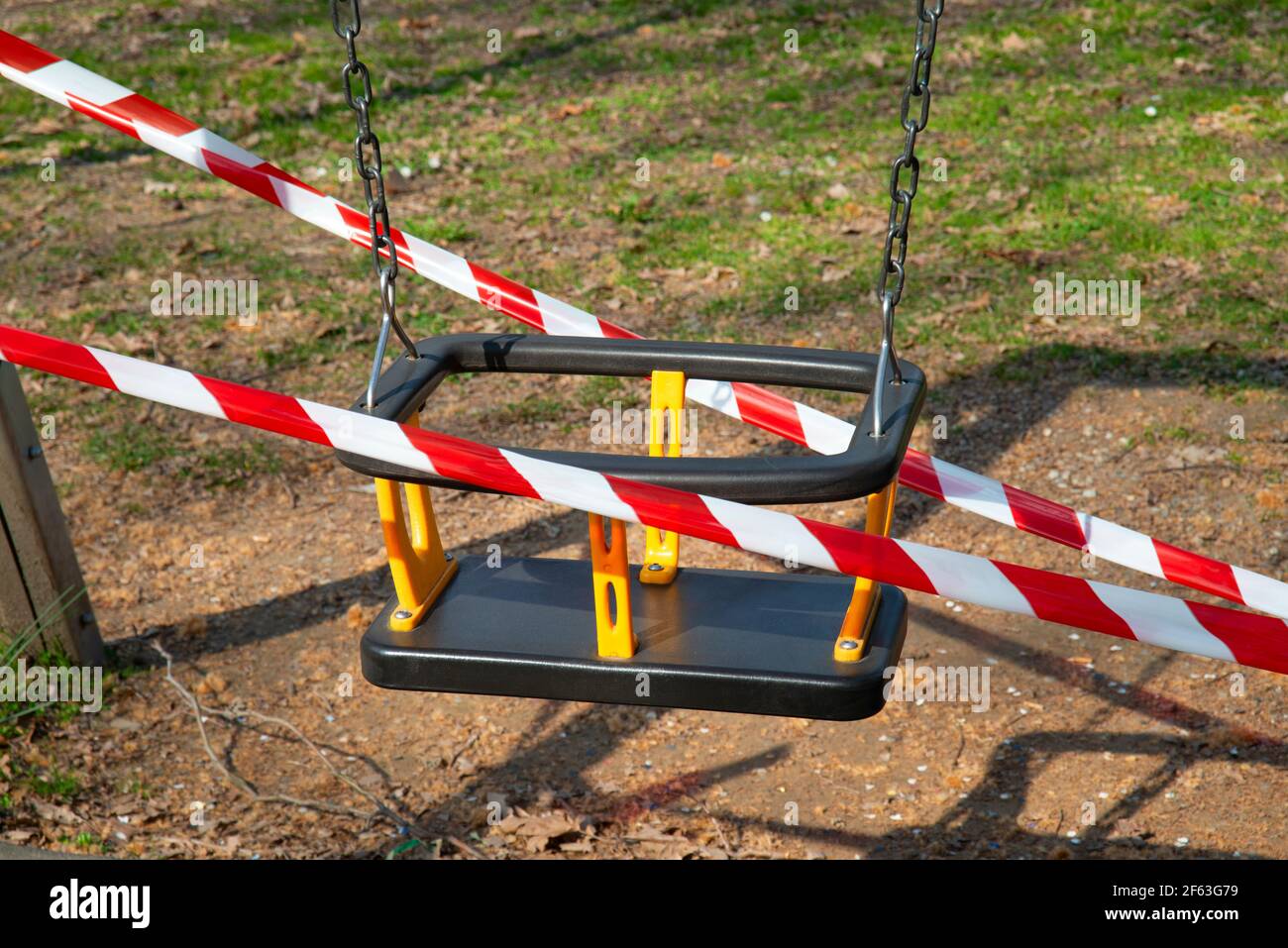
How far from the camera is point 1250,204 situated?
720 centimetres

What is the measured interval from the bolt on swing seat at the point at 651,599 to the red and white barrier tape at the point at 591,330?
0.29 m

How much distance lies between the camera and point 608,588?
2639 mm

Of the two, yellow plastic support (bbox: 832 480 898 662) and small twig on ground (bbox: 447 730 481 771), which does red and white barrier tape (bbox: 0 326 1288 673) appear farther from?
small twig on ground (bbox: 447 730 481 771)

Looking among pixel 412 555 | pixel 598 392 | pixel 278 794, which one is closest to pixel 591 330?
pixel 412 555

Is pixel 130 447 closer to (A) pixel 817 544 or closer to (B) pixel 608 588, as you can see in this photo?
(B) pixel 608 588

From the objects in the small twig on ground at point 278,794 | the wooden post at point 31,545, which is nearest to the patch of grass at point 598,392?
the small twig on ground at point 278,794

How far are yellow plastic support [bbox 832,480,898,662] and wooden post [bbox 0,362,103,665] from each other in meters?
2.59

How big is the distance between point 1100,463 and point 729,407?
252 cm

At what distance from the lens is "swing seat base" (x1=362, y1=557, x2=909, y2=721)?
8.43 ft

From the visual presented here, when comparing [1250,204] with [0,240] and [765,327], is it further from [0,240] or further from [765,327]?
[0,240]

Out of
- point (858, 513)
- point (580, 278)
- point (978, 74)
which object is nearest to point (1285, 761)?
point (858, 513)

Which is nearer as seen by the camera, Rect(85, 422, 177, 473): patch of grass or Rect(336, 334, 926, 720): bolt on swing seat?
Rect(336, 334, 926, 720): bolt on swing seat

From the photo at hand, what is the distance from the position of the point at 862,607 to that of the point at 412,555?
92 centimetres

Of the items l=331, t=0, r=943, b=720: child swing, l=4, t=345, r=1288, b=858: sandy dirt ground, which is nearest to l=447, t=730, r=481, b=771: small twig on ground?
l=4, t=345, r=1288, b=858: sandy dirt ground
